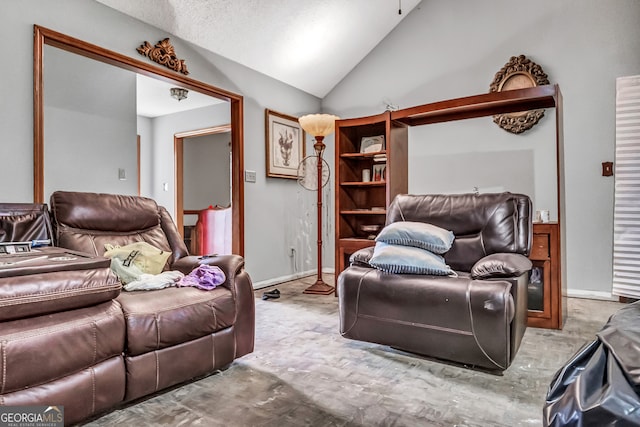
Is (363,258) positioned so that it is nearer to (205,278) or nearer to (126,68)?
(205,278)

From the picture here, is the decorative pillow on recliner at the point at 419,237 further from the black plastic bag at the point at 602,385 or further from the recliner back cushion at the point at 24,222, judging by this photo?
the recliner back cushion at the point at 24,222

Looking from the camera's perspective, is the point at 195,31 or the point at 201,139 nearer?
the point at 195,31

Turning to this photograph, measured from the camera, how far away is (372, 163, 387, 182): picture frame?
4004mm

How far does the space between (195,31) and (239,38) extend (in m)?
0.45

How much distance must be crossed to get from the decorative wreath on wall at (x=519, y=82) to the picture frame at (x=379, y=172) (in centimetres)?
124

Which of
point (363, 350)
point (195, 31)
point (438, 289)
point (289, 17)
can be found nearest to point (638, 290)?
point (438, 289)

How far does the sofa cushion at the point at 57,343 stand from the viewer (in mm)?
1317

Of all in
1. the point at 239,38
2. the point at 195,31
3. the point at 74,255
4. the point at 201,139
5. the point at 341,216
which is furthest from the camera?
the point at 201,139

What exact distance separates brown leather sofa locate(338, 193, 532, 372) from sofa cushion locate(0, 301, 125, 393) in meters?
1.37

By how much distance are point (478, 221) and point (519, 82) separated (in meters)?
2.19

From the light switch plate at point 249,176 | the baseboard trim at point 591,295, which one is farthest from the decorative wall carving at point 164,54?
the baseboard trim at point 591,295

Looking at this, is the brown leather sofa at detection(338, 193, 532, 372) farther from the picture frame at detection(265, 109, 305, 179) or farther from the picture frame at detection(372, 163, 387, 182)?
the picture frame at detection(265, 109, 305, 179)

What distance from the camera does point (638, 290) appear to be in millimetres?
3381

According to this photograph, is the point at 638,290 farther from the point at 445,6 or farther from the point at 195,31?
the point at 195,31
